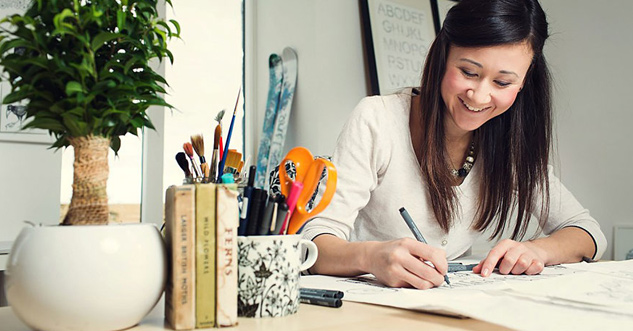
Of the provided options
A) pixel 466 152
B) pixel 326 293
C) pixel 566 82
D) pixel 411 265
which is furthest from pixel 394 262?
pixel 566 82

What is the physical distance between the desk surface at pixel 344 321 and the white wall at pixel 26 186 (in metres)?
1.20

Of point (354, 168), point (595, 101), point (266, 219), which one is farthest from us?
point (595, 101)

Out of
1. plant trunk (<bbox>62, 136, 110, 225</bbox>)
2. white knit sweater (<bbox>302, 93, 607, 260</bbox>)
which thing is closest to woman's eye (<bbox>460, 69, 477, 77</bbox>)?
white knit sweater (<bbox>302, 93, 607, 260</bbox>)

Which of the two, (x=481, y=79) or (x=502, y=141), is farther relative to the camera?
(x=502, y=141)

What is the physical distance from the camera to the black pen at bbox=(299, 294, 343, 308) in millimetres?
644

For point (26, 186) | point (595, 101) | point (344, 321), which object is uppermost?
point (595, 101)

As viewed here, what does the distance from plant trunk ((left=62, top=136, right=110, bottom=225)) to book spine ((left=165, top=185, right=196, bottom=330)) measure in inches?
2.9

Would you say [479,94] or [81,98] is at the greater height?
[479,94]

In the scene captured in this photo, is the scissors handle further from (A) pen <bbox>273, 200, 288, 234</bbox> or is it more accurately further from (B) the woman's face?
(B) the woman's face

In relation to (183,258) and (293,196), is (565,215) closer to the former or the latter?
(293,196)

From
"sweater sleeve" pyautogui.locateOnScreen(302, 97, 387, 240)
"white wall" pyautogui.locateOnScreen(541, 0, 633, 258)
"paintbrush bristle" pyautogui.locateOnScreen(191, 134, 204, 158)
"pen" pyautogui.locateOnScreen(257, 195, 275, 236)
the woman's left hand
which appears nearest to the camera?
Answer: "pen" pyautogui.locateOnScreen(257, 195, 275, 236)

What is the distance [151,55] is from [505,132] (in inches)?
39.8

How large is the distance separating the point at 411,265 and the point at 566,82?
6.20ft

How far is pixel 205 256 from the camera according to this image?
21.1 inches
